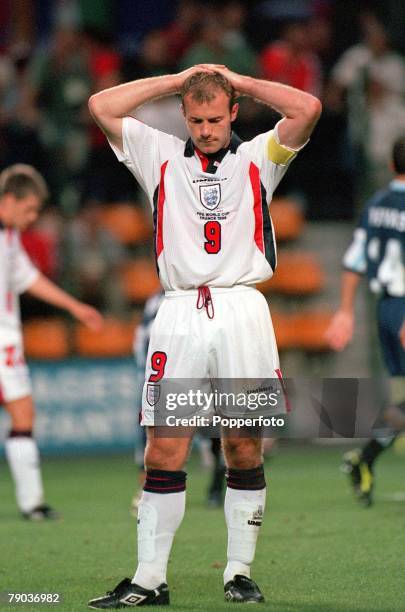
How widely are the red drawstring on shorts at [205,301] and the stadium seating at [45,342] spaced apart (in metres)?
8.79

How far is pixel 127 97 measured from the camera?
5.75m

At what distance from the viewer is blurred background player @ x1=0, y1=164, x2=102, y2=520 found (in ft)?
30.2

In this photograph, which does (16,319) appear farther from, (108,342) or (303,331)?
(303,331)

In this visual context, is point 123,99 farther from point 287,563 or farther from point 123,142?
point 287,563

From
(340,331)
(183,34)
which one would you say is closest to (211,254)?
(340,331)

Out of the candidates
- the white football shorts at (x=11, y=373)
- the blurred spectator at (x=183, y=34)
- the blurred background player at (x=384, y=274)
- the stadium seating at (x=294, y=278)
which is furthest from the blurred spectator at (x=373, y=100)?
the white football shorts at (x=11, y=373)

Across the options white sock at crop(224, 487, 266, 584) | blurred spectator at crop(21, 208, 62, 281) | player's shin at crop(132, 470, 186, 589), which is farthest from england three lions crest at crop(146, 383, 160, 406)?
blurred spectator at crop(21, 208, 62, 281)

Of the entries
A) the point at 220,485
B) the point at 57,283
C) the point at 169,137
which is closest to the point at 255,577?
the point at 169,137

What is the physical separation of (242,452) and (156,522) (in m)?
0.47

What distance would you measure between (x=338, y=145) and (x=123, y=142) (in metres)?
10.8

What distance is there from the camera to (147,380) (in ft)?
18.8

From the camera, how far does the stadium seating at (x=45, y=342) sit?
1435cm

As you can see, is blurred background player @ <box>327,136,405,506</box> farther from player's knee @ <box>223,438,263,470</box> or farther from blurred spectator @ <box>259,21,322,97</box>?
blurred spectator @ <box>259,21,322,97</box>

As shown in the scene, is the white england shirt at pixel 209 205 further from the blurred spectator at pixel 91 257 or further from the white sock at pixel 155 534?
the blurred spectator at pixel 91 257
